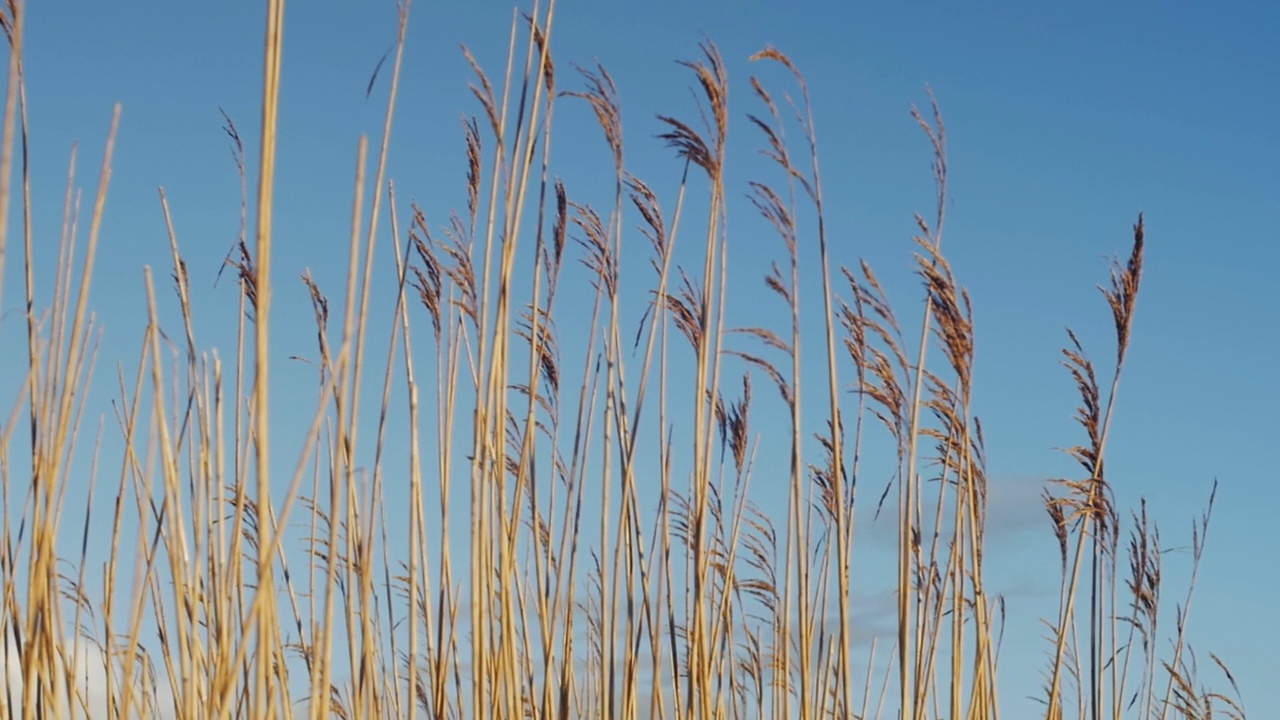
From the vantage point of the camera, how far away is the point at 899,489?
238 cm

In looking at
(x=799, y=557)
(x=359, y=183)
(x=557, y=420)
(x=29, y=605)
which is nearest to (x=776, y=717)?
(x=799, y=557)

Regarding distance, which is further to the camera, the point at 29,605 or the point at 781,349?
the point at 781,349

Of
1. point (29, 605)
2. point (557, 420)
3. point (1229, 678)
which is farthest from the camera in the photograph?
point (1229, 678)

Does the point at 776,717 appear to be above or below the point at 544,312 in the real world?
below

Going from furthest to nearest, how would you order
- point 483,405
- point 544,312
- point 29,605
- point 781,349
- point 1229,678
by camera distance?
point 1229,678, point 544,312, point 781,349, point 483,405, point 29,605

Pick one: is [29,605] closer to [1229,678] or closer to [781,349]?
[781,349]

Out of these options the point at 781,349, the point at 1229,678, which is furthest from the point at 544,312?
the point at 1229,678

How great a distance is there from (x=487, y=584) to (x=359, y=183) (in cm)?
105

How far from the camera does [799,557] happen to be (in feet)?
8.59

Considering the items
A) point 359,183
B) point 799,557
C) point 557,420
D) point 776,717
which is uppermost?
point 557,420

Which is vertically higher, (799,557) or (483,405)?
(483,405)

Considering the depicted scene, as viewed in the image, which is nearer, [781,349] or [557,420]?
[781,349]

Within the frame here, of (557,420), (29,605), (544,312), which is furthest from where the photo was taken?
(557,420)

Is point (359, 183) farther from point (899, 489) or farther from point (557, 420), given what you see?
point (557, 420)
